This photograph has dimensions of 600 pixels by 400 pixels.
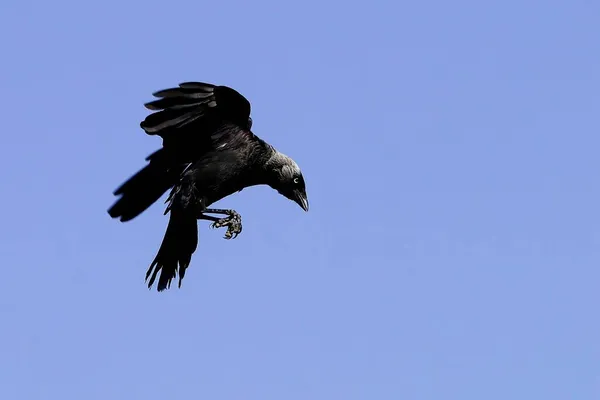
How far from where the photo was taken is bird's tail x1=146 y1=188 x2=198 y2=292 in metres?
16.5

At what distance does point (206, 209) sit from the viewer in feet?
54.4

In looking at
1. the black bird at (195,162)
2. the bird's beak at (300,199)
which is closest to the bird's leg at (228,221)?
the black bird at (195,162)

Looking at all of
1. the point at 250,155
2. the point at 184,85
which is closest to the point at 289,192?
the point at 250,155

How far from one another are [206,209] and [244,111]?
50.8 inches

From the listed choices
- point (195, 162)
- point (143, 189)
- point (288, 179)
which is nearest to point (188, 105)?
point (195, 162)

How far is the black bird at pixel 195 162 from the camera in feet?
54.0

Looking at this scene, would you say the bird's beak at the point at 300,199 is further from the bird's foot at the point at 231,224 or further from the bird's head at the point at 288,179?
the bird's foot at the point at 231,224

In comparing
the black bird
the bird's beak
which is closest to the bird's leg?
the black bird

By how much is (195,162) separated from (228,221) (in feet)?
2.93

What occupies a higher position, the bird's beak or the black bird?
the bird's beak

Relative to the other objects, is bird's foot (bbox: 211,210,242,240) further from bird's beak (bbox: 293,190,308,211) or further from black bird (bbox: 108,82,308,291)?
bird's beak (bbox: 293,190,308,211)

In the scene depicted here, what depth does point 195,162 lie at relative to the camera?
666 inches

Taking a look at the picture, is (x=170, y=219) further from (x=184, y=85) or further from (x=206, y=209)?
(x=184, y=85)

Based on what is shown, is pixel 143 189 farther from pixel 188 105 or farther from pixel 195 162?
pixel 188 105
